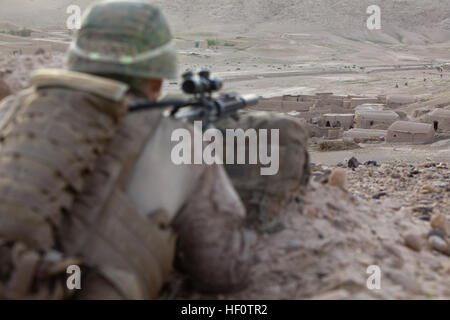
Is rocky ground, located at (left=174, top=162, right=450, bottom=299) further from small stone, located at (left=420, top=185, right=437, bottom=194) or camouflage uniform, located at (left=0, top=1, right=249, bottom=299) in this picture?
small stone, located at (left=420, top=185, right=437, bottom=194)

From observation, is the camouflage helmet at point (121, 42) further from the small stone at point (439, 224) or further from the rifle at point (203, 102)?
the small stone at point (439, 224)

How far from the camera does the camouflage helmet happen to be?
2.23 m

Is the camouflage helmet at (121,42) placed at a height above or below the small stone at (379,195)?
above

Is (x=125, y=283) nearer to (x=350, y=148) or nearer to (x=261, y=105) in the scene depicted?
(x=350, y=148)

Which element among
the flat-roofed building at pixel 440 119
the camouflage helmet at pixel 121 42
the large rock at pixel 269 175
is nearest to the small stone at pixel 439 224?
the large rock at pixel 269 175

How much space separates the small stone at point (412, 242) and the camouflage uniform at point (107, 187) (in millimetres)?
1611

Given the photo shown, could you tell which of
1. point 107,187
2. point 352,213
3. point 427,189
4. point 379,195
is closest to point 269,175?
point 352,213

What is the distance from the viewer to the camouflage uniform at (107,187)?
5.84 feet

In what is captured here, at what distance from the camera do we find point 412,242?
11.9 feet

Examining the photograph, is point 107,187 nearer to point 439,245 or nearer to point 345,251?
point 345,251

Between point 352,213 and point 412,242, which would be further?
point 352,213

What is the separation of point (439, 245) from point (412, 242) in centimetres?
27

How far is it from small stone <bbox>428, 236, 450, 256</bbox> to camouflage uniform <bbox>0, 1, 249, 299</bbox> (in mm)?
1873

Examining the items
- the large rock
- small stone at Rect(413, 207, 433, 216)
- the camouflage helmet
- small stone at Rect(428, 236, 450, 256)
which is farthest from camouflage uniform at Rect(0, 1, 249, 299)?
small stone at Rect(413, 207, 433, 216)
